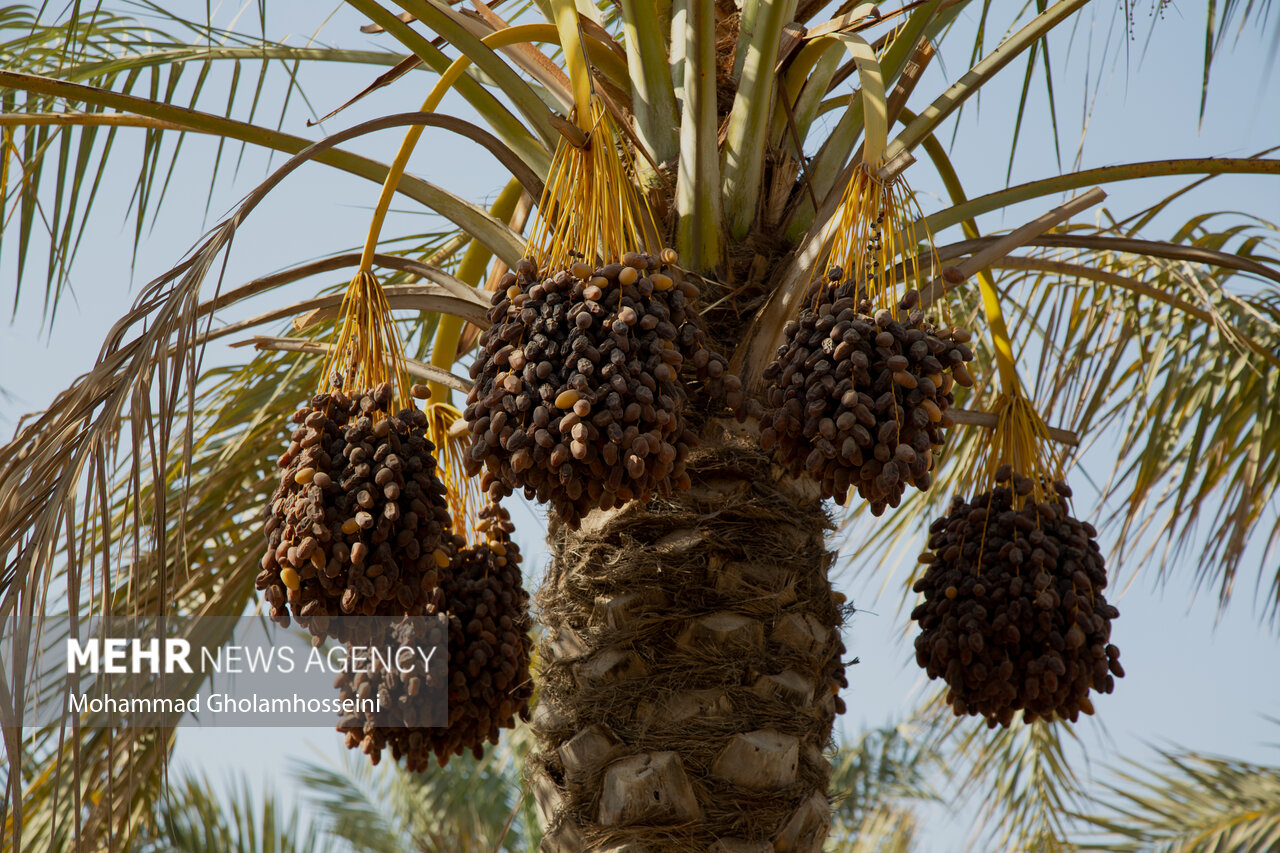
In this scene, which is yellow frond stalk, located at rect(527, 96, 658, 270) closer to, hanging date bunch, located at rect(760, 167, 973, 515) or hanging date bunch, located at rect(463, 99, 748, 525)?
hanging date bunch, located at rect(463, 99, 748, 525)

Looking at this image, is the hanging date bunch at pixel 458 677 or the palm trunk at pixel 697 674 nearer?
the palm trunk at pixel 697 674

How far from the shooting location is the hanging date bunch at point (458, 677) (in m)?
2.32

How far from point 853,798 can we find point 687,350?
8.49 meters

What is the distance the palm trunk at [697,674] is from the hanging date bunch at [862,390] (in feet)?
1.05

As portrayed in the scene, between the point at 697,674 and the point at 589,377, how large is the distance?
0.63 m

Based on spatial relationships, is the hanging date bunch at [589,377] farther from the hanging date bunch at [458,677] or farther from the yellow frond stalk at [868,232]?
the hanging date bunch at [458,677]

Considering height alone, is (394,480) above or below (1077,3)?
below

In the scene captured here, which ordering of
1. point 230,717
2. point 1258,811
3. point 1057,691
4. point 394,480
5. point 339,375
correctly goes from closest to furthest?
point 394,480
point 339,375
point 1057,691
point 230,717
point 1258,811

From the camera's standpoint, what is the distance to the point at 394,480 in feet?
6.15

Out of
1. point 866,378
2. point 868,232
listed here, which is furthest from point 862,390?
point 868,232

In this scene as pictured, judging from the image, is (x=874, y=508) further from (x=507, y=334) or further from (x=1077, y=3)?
(x=1077, y=3)

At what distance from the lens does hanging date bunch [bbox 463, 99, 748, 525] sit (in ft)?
5.41

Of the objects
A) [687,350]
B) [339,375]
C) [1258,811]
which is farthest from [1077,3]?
[1258,811]

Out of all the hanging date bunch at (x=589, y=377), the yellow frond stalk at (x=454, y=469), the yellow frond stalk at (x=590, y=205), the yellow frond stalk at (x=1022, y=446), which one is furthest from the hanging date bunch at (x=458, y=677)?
the yellow frond stalk at (x=1022, y=446)
